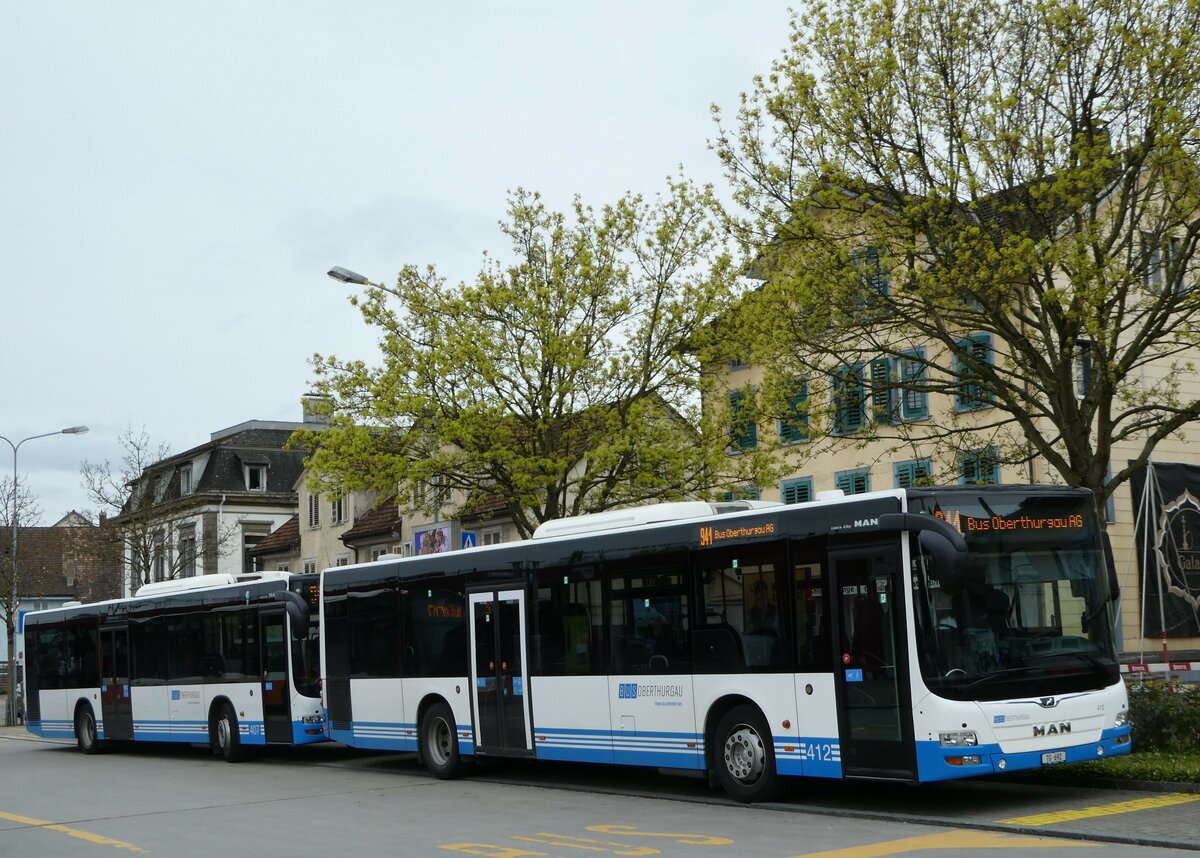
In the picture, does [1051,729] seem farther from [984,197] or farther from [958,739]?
[984,197]

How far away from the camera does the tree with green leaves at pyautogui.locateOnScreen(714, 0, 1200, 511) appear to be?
17453 millimetres

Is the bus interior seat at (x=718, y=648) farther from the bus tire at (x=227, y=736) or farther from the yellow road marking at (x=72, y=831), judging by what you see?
the bus tire at (x=227, y=736)

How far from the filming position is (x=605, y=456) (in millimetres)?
28828

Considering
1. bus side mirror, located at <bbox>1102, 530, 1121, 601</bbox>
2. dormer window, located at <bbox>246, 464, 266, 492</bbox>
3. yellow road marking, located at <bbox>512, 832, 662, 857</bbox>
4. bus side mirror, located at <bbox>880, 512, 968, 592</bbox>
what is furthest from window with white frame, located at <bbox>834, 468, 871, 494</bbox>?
dormer window, located at <bbox>246, 464, 266, 492</bbox>

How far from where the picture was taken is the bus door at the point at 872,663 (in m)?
13.8

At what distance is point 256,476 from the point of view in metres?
78.6

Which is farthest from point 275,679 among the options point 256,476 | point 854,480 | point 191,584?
point 256,476

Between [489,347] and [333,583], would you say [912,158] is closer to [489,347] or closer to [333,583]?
[333,583]

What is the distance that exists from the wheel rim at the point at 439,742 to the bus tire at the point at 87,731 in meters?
12.3

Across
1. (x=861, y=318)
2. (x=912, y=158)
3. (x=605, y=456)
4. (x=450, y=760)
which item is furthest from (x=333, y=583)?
(x=912, y=158)

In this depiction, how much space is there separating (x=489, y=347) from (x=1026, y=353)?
13140 mm

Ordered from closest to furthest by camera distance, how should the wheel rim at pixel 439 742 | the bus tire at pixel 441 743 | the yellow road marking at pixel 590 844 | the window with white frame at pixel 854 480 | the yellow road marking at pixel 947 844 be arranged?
the yellow road marking at pixel 947 844 → the yellow road marking at pixel 590 844 → the bus tire at pixel 441 743 → the wheel rim at pixel 439 742 → the window with white frame at pixel 854 480

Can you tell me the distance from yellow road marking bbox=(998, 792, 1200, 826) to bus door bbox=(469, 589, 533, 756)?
23.9 ft

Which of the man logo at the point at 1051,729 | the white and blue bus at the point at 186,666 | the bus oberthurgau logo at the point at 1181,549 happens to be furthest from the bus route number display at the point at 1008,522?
the bus oberthurgau logo at the point at 1181,549
